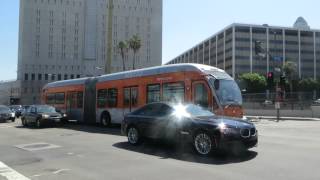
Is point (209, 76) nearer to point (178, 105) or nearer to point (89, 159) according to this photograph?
point (178, 105)

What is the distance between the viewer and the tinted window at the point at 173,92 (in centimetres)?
1936

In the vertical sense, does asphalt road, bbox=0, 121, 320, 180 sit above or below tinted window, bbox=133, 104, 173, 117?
below

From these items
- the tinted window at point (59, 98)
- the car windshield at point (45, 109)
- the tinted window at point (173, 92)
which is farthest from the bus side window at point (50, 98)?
the tinted window at point (173, 92)

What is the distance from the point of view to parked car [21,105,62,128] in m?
26.2

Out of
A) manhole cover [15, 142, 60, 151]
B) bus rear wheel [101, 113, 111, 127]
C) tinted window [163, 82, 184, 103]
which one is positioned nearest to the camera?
manhole cover [15, 142, 60, 151]

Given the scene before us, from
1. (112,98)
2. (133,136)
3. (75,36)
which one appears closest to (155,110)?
(133,136)

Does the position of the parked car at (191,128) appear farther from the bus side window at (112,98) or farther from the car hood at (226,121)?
the bus side window at (112,98)

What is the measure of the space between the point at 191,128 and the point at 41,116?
1596 cm

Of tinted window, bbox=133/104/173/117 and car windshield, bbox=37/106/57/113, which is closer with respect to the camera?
tinted window, bbox=133/104/173/117

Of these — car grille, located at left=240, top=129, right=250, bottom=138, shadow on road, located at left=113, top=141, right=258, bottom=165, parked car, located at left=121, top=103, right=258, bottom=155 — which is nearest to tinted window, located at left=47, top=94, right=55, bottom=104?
parked car, located at left=121, top=103, right=258, bottom=155

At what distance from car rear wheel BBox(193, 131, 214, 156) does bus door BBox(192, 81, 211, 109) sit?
5.85 meters

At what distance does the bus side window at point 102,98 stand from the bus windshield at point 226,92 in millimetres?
9261

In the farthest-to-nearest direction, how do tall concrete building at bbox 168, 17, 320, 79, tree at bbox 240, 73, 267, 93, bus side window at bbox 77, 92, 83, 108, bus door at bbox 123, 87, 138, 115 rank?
1. tall concrete building at bbox 168, 17, 320, 79
2. tree at bbox 240, 73, 267, 93
3. bus side window at bbox 77, 92, 83, 108
4. bus door at bbox 123, 87, 138, 115

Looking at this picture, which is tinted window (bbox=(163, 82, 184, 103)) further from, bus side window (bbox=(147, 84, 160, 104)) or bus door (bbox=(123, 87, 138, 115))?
bus door (bbox=(123, 87, 138, 115))
